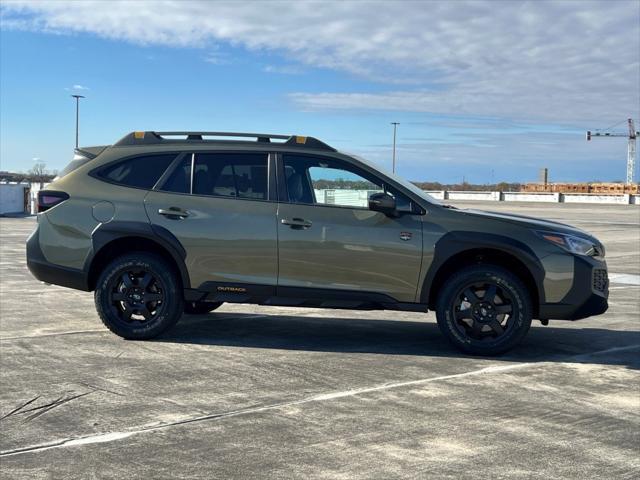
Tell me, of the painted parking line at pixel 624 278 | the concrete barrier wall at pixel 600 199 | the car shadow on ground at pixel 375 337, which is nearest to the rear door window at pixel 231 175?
the car shadow on ground at pixel 375 337

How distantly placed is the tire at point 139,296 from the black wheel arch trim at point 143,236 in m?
0.15

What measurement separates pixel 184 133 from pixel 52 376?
9.13ft

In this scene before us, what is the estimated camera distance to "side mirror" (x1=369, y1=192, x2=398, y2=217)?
6887 millimetres

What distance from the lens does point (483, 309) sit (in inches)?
274

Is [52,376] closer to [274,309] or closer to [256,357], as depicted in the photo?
[256,357]

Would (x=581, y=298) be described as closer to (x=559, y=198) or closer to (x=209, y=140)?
(x=209, y=140)

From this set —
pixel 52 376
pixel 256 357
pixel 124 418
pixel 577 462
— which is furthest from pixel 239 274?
pixel 577 462

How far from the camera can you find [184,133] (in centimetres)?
763

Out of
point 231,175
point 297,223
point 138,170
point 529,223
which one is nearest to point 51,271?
point 138,170

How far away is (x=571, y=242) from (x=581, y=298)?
504 mm

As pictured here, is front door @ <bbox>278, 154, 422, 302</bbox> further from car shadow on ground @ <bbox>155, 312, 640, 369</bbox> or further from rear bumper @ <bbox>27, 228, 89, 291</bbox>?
rear bumper @ <bbox>27, 228, 89, 291</bbox>

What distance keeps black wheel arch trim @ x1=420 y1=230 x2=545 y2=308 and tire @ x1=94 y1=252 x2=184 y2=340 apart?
Answer: 2.38m

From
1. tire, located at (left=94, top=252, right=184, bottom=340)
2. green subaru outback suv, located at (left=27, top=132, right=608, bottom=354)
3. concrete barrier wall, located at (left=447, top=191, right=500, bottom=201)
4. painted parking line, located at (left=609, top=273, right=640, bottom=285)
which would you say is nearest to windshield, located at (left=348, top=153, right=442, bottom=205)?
green subaru outback suv, located at (left=27, top=132, right=608, bottom=354)

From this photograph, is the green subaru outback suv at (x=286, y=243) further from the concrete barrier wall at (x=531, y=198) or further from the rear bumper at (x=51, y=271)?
the concrete barrier wall at (x=531, y=198)
